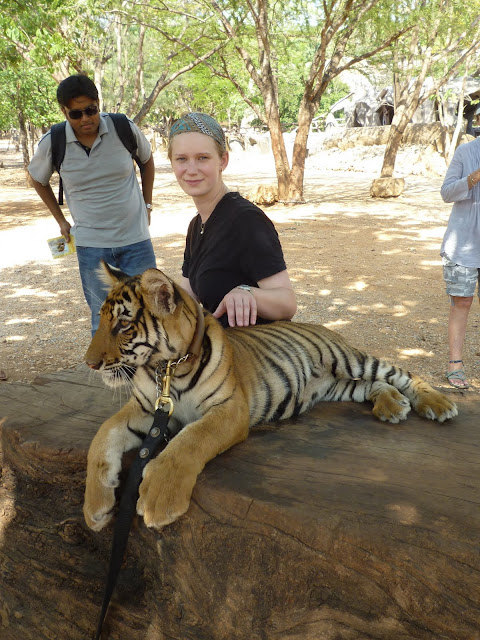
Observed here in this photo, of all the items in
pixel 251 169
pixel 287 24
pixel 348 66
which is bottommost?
pixel 251 169

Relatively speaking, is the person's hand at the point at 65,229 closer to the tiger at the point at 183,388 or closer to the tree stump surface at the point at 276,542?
the tree stump surface at the point at 276,542

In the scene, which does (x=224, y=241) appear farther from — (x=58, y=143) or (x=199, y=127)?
(x=58, y=143)

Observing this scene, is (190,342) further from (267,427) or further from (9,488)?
(9,488)

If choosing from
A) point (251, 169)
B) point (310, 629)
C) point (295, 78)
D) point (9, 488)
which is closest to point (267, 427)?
point (310, 629)

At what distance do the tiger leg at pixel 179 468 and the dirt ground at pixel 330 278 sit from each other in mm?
1698

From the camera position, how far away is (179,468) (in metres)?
1.88

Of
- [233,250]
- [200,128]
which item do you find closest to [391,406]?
[233,250]

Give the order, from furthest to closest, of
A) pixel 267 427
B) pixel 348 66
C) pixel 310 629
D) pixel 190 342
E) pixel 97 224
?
pixel 348 66 < pixel 97 224 < pixel 267 427 < pixel 190 342 < pixel 310 629

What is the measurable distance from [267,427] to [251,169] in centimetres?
2932

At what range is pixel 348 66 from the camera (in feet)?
46.8

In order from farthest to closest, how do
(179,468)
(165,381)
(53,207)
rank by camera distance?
(53,207), (165,381), (179,468)

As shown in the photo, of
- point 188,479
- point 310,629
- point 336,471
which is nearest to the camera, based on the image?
point 310,629

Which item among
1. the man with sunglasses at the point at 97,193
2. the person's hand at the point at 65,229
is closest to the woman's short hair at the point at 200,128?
the man with sunglasses at the point at 97,193

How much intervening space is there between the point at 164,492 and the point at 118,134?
348 centimetres
